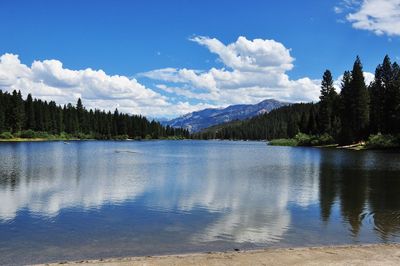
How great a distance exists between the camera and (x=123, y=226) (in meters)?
19.9

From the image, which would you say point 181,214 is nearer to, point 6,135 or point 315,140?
point 315,140

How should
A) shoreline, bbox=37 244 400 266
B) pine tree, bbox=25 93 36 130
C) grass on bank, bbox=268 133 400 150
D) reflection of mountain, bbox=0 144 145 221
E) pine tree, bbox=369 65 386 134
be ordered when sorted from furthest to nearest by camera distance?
1. pine tree, bbox=25 93 36 130
2. pine tree, bbox=369 65 386 134
3. grass on bank, bbox=268 133 400 150
4. reflection of mountain, bbox=0 144 145 221
5. shoreline, bbox=37 244 400 266

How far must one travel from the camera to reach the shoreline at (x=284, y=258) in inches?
497

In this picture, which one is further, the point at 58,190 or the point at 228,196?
the point at 58,190

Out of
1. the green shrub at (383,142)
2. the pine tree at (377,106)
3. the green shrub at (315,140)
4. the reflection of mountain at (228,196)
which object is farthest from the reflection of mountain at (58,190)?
the green shrub at (315,140)

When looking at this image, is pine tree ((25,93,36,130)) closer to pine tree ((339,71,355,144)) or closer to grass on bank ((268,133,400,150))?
grass on bank ((268,133,400,150))

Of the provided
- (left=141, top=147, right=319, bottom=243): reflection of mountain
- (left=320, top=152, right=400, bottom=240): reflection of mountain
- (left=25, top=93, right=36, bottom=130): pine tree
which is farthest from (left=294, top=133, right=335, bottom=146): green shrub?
(left=25, top=93, right=36, bottom=130): pine tree

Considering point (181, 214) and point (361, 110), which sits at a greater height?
point (361, 110)

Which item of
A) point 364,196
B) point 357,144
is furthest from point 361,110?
point 364,196

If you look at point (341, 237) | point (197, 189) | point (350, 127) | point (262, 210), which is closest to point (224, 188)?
point (197, 189)

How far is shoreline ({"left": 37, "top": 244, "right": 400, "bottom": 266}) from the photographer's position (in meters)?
12.6

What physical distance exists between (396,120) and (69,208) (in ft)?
289

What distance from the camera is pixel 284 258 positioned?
43.3 ft

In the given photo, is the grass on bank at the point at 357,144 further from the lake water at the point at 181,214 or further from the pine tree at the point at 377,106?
the lake water at the point at 181,214
